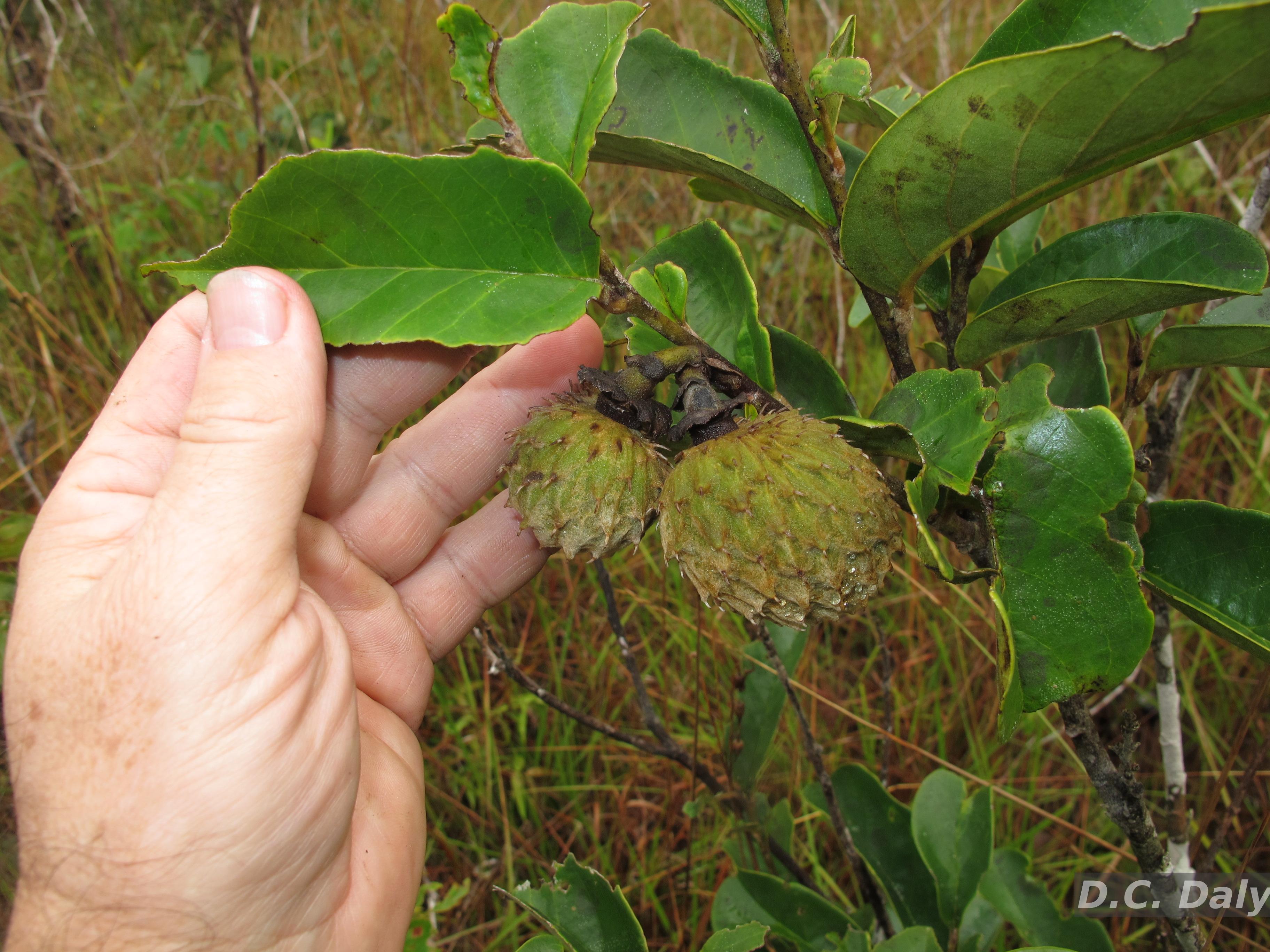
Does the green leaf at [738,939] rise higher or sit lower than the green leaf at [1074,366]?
lower

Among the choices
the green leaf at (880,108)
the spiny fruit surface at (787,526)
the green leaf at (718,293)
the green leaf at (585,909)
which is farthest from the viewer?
the green leaf at (585,909)

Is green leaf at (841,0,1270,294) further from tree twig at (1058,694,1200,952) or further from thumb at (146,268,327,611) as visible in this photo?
thumb at (146,268,327,611)

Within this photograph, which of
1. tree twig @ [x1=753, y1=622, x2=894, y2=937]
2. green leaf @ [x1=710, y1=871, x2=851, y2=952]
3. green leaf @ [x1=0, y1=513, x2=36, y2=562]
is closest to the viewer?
green leaf @ [x1=710, y1=871, x2=851, y2=952]

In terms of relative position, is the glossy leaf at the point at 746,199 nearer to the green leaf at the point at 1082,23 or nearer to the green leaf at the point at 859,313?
the green leaf at the point at 1082,23

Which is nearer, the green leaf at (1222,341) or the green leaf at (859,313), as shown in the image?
the green leaf at (1222,341)

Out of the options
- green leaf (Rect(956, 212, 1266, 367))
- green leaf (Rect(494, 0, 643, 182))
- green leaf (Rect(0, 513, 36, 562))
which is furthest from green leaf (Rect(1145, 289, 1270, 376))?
green leaf (Rect(0, 513, 36, 562))

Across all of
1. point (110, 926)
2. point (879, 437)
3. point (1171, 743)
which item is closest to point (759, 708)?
point (1171, 743)

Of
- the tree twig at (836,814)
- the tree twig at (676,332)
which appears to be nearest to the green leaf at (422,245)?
the tree twig at (676,332)

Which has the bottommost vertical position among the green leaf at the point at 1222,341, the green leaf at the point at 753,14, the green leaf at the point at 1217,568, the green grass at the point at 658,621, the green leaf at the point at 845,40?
Answer: the green grass at the point at 658,621
